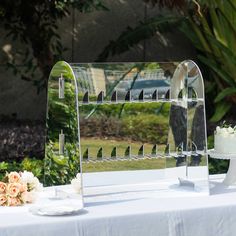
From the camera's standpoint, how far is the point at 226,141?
4094 mm

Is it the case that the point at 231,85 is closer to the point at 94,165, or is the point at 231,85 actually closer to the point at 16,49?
the point at 16,49

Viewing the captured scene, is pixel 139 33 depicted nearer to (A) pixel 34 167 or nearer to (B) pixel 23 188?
(A) pixel 34 167

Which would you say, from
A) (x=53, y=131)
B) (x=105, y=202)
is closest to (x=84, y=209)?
(x=105, y=202)

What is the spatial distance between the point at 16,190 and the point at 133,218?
0.54 metres

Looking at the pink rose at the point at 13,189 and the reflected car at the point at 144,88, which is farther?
the reflected car at the point at 144,88

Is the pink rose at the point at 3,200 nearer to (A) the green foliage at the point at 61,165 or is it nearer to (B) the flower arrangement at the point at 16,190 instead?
(B) the flower arrangement at the point at 16,190

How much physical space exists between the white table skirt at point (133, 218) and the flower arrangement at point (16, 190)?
54 mm

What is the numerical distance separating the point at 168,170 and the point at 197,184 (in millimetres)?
369

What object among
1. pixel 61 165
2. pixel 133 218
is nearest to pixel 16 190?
pixel 61 165

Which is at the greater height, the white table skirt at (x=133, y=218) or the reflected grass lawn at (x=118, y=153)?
the reflected grass lawn at (x=118, y=153)

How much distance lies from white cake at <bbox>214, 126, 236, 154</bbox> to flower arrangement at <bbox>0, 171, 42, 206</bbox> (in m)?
1.04

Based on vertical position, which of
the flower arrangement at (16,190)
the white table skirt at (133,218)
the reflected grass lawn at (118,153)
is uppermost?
the reflected grass lawn at (118,153)

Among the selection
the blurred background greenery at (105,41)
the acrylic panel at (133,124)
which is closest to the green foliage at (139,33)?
the blurred background greenery at (105,41)

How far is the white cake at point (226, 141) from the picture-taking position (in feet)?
13.4
